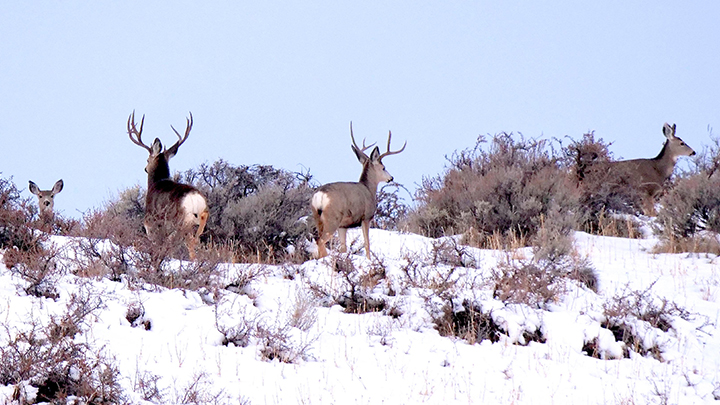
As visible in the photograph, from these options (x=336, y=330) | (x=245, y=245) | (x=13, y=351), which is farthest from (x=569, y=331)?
(x=245, y=245)

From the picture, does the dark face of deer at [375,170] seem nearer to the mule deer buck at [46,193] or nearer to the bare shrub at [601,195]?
the bare shrub at [601,195]

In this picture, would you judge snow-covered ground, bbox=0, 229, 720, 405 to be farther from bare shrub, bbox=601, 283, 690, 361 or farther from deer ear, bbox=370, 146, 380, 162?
deer ear, bbox=370, 146, 380, 162

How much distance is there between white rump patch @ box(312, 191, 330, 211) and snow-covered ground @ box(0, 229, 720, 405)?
2526 mm

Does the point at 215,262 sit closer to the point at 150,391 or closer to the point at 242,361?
the point at 242,361

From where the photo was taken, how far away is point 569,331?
7.84 metres

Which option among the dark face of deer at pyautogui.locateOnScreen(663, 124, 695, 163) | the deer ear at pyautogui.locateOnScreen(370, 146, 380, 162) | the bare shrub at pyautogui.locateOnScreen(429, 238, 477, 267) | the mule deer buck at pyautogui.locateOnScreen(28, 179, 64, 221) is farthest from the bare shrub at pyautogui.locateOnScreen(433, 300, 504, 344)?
the dark face of deer at pyautogui.locateOnScreen(663, 124, 695, 163)

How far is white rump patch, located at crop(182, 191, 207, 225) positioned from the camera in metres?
11.5

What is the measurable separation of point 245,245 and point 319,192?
2.03 m

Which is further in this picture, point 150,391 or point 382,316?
point 382,316

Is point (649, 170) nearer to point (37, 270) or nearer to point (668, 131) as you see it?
point (668, 131)

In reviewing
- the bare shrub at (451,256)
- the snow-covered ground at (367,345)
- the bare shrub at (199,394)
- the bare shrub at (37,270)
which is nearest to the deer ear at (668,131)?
the bare shrub at (451,256)

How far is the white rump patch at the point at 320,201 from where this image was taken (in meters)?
11.8

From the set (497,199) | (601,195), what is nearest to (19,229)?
(497,199)

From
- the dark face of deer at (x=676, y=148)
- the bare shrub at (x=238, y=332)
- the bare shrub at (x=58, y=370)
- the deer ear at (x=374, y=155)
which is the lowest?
the bare shrub at (x=58, y=370)
